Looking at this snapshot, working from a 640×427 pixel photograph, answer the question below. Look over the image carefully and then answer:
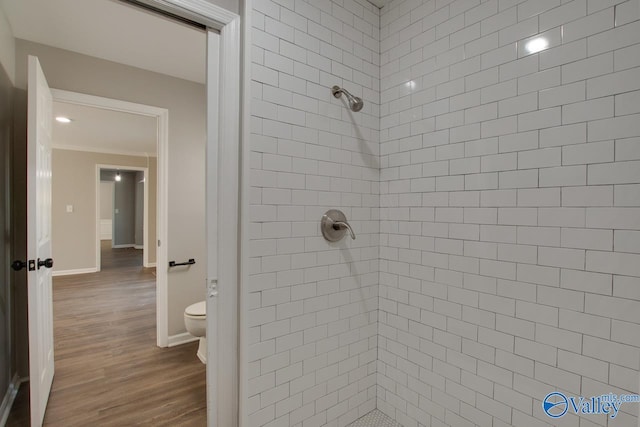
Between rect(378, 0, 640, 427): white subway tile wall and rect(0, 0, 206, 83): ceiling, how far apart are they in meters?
1.42

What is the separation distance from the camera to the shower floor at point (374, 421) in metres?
1.62

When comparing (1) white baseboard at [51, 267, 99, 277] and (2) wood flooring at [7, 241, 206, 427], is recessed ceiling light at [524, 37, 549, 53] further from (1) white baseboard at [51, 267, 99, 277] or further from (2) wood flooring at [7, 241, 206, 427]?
(1) white baseboard at [51, 267, 99, 277]

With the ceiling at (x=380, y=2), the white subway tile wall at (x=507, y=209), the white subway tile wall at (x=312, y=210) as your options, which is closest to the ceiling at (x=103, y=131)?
the white subway tile wall at (x=312, y=210)

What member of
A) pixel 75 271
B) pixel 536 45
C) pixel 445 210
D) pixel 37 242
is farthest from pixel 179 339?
pixel 75 271

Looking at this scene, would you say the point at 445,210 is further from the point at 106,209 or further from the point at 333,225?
the point at 106,209

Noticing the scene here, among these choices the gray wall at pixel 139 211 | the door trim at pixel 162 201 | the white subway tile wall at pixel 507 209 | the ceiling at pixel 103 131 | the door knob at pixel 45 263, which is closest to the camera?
the white subway tile wall at pixel 507 209

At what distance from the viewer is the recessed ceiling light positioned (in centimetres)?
111

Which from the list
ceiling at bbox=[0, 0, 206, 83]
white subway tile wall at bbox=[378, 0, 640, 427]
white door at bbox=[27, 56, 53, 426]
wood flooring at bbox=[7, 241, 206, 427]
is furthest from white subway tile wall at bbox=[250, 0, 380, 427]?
white door at bbox=[27, 56, 53, 426]

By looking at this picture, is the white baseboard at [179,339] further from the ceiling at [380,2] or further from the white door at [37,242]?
the ceiling at [380,2]

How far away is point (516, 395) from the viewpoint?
1187mm

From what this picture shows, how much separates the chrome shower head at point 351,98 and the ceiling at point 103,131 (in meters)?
2.72

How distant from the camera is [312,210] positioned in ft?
4.79

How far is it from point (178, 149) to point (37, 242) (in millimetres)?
1389

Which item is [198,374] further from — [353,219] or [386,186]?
[386,186]
